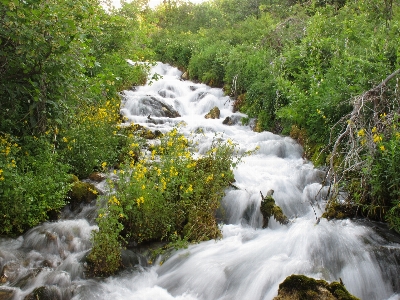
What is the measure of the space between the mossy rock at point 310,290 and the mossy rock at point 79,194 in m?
3.49

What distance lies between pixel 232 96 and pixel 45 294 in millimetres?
9550

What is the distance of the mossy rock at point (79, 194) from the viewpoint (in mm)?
5941

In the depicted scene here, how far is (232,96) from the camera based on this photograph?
496 inches

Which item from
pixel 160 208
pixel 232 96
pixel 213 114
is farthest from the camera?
pixel 232 96

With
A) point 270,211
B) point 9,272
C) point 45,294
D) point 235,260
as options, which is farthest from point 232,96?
point 45,294

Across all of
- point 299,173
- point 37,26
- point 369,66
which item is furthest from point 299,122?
point 37,26

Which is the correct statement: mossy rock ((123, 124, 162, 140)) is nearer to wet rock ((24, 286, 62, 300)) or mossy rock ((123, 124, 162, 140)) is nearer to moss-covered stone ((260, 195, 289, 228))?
moss-covered stone ((260, 195, 289, 228))

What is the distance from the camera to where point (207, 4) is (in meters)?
24.4

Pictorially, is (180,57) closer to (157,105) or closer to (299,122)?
(157,105)

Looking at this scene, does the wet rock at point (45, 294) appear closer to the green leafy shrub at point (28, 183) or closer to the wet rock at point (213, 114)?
→ the green leafy shrub at point (28, 183)

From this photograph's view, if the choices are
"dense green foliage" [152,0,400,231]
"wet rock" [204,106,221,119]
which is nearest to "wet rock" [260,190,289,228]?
"dense green foliage" [152,0,400,231]

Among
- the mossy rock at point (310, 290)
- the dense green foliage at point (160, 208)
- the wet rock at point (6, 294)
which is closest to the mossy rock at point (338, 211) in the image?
the dense green foliage at point (160, 208)

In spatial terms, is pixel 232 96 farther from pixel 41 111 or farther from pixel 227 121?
pixel 41 111

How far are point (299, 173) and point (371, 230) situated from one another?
233cm
